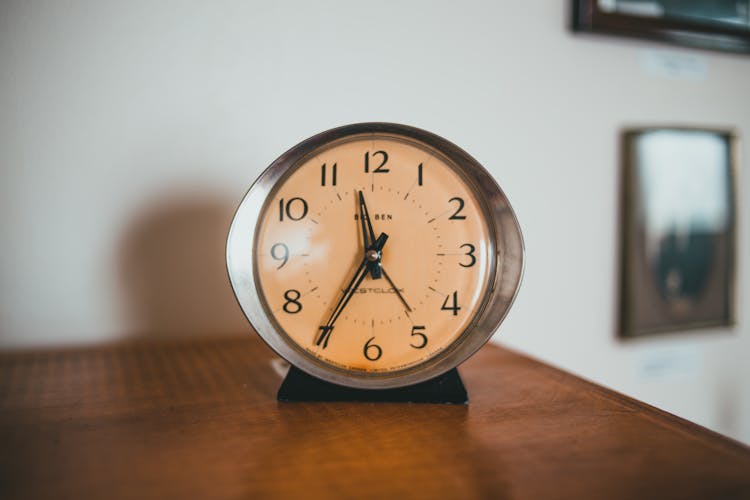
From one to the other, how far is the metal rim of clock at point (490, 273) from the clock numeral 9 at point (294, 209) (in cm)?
2

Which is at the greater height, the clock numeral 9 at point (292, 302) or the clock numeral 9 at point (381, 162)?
the clock numeral 9 at point (381, 162)

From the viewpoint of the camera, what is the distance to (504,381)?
723mm

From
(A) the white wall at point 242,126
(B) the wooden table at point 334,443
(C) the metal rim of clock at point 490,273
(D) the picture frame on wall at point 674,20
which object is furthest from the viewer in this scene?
(D) the picture frame on wall at point 674,20

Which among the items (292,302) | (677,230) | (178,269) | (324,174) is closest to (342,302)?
(292,302)

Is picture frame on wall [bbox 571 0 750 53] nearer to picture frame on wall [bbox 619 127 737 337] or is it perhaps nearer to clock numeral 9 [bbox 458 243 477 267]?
picture frame on wall [bbox 619 127 737 337]

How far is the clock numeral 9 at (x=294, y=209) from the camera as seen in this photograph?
2.16ft

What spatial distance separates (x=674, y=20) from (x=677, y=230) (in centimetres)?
48

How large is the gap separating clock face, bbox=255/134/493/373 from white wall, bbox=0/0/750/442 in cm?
35

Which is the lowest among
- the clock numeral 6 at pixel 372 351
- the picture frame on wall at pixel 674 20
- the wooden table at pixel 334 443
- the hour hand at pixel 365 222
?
the wooden table at pixel 334 443

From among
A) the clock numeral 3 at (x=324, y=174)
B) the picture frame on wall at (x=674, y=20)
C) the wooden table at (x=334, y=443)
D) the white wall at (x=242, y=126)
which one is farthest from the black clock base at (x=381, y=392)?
the picture frame on wall at (x=674, y=20)

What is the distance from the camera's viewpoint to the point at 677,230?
4.06ft

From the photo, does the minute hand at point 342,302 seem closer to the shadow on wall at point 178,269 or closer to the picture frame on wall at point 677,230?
the shadow on wall at point 178,269

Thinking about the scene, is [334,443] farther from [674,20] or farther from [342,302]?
[674,20]

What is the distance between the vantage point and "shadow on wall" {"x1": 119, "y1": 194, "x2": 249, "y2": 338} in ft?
3.02
